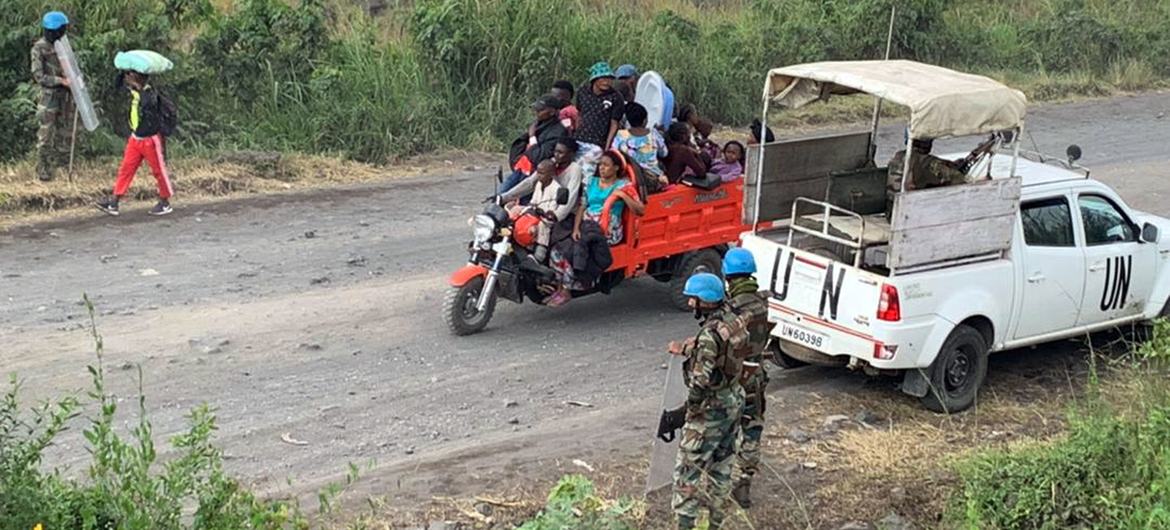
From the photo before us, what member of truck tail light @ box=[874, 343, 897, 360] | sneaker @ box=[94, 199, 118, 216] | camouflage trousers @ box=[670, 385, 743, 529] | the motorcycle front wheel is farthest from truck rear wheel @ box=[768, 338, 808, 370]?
sneaker @ box=[94, 199, 118, 216]

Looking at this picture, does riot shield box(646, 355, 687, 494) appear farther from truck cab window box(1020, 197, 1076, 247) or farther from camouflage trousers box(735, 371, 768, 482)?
truck cab window box(1020, 197, 1076, 247)

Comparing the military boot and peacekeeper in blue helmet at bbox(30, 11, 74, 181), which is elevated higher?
peacekeeper in blue helmet at bbox(30, 11, 74, 181)

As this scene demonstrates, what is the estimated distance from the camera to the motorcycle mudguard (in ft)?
35.9

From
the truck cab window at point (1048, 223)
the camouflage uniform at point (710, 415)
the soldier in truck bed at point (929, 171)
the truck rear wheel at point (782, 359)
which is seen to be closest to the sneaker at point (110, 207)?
the truck rear wheel at point (782, 359)

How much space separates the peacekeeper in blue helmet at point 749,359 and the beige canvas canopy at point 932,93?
6.22ft

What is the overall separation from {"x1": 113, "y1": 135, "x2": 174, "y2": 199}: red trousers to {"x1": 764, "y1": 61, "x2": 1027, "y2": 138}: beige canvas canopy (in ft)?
21.0

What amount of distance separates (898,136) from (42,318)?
12.2 meters

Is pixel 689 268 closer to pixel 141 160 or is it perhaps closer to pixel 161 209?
pixel 161 209

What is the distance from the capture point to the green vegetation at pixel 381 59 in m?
15.9

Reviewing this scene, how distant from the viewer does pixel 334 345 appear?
10.7 m

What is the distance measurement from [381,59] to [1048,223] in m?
9.47

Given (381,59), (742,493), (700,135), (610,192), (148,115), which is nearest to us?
(742,493)

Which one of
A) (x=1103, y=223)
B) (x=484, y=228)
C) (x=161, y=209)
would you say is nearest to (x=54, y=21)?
(x=161, y=209)

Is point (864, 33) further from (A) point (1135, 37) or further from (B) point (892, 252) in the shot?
(B) point (892, 252)
